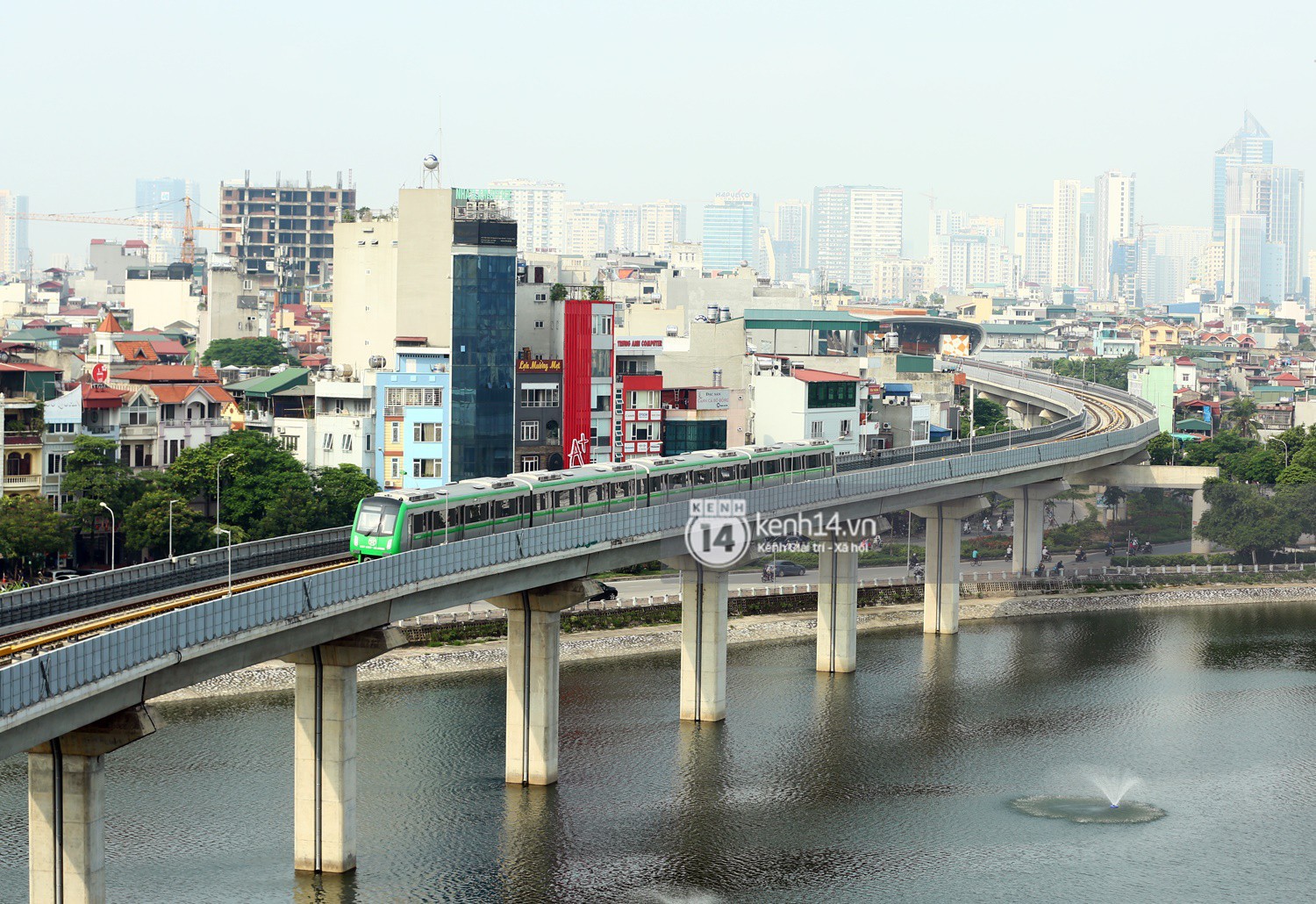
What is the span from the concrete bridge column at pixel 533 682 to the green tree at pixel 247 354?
324ft

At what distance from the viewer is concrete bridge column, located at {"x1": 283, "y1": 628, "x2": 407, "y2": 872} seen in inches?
1987

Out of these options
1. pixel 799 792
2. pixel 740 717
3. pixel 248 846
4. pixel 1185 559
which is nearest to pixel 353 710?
pixel 248 846

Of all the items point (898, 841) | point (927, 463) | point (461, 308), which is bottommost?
point (898, 841)

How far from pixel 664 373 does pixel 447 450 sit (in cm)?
2096

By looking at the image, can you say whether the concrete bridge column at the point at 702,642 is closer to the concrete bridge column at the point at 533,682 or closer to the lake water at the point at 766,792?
the lake water at the point at 766,792

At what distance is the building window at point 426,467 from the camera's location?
9575 centimetres

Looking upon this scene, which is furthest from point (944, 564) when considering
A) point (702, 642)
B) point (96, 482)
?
point (96, 482)

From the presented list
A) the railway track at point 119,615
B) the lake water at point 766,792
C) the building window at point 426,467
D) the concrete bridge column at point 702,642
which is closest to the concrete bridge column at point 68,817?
the railway track at point 119,615

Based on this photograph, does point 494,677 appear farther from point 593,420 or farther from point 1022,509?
point 1022,509

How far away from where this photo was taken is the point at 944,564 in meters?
92.9

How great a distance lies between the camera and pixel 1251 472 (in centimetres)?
12606

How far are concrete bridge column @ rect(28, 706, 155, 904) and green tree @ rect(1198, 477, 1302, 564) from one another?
8832cm
